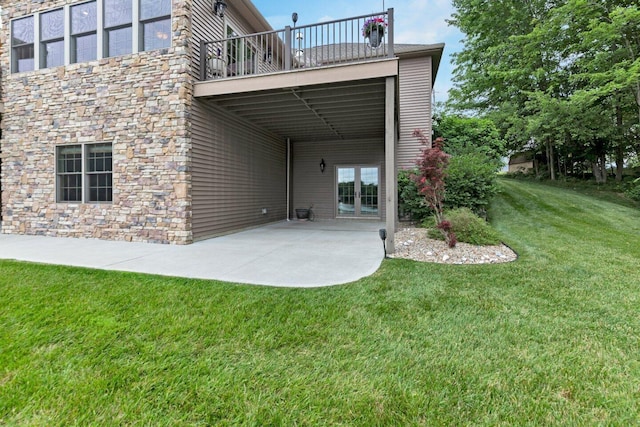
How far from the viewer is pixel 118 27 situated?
6.62m

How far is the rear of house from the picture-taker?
20.2 ft

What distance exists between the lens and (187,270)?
13.8ft

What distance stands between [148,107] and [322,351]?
20.8 feet

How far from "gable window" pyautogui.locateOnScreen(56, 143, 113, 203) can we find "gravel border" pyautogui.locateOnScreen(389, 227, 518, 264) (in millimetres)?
6307

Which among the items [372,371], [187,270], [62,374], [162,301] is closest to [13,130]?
[187,270]

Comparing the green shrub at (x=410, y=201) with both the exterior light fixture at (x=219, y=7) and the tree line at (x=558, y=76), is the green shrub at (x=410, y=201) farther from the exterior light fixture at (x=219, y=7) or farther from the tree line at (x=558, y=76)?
the tree line at (x=558, y=76)

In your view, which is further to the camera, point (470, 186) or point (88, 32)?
point (470, 186)

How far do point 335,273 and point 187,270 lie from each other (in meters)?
2.04

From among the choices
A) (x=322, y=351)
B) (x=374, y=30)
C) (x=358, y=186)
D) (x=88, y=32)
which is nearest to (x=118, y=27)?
(x=88, y=32)

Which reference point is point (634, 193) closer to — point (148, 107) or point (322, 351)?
point (322, 351)

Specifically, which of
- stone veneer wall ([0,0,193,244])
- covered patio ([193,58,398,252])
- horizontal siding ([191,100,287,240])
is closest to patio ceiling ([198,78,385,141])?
covered patio ([193,58,398,252])

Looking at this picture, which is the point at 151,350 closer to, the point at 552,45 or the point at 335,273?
the point at 335,273

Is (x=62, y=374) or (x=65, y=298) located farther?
(x=65, y=298)

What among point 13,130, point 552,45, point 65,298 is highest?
point 552,45
